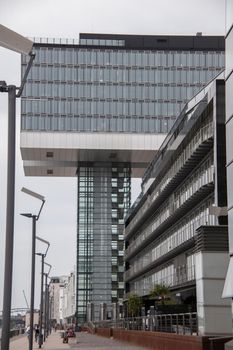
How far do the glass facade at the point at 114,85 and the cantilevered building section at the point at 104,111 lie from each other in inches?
6.5

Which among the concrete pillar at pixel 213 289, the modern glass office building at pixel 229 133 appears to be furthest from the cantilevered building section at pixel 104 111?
the modern glass office building at pixel 229 133

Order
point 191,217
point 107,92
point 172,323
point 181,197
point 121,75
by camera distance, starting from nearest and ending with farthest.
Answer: point 172,323
point 191,217
point 181,197
point 107,92
point 121,75

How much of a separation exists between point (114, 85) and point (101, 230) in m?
25.8

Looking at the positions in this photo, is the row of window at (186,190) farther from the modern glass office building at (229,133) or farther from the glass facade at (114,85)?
the glass facade at (114,85)

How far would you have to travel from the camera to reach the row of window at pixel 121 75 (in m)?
125

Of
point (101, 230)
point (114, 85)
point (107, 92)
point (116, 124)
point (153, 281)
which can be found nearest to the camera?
point (153, 281)

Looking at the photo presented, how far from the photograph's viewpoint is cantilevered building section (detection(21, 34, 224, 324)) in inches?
4836

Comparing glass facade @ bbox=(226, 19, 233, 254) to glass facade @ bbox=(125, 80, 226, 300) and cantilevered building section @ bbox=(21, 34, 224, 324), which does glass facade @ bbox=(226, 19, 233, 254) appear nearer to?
glass facade @ bbox=(125, 80, 226, 300)

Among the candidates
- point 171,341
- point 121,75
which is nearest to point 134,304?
point 121,75

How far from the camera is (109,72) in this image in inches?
5020

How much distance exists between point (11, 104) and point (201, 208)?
3698 centimetres

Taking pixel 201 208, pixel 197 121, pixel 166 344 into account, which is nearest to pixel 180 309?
pixel 201 208

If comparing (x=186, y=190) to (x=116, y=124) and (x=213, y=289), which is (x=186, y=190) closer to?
(x=213, y=289)

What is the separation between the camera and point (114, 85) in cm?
12675
